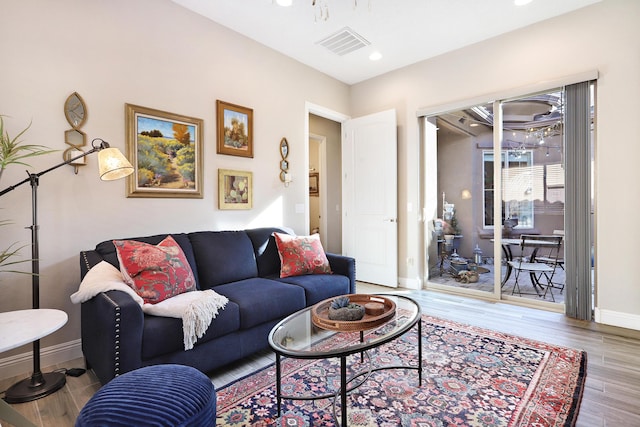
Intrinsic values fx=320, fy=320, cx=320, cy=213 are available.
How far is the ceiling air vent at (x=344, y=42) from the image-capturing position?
346 centimetres

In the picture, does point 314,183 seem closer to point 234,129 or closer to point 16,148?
point 234,129

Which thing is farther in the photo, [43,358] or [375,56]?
[375,56]

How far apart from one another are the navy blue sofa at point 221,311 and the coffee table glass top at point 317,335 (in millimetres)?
545

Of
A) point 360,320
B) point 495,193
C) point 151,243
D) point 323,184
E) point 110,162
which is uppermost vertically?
point 323,184

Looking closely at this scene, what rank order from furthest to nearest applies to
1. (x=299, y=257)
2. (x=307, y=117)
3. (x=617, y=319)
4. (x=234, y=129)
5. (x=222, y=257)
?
(x=307, y=117) < (x=234, y=129) < (x=299, y=257) < (x=617, y=319) < (x=222, y=257)

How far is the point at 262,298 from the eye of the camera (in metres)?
2.36

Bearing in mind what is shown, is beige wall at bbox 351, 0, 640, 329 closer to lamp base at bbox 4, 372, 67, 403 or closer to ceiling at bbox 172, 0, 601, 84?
ceiling at bbox 172, 0, 601, 84

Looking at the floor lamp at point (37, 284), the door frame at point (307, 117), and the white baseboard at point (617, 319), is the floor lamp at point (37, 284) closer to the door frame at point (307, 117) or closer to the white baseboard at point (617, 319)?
the door frame at point (307, 117)

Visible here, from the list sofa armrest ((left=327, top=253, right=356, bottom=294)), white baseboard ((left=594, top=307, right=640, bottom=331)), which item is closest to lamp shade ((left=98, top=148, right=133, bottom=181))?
sofa armrest ((left=327, top=253, right=356, bottom=294))

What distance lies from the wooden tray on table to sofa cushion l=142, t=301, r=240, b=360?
633 millimetres

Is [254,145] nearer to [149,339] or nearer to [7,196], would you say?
[7,196]

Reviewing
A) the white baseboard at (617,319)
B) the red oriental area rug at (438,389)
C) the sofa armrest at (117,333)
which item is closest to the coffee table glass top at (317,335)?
the red oriental area rug at (438,389)

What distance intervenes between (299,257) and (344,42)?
2466 millimetres

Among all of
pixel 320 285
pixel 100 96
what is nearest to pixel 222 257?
pixel 320 285
